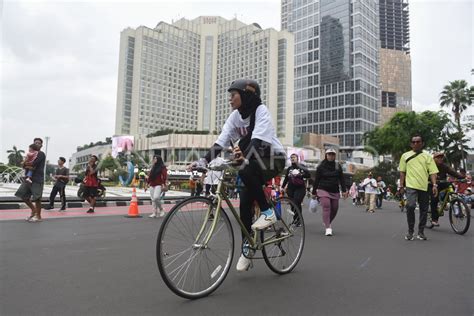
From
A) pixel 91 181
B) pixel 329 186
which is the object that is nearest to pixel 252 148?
pixel 329 186

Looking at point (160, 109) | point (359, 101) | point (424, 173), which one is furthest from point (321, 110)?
point (424, 173)

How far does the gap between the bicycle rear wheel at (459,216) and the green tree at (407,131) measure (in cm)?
3499

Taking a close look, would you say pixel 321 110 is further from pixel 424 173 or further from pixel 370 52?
pixel 424 173

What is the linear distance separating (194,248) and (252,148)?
3.18ft

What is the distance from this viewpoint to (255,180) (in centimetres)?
314

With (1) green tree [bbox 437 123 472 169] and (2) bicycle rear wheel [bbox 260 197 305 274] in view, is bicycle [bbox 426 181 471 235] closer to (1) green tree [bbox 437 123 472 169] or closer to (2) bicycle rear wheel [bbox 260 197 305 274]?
(2) bicycle rear wheel [bbox 260 197 305 274]

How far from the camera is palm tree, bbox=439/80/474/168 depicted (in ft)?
124

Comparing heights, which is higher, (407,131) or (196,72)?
(196,72)

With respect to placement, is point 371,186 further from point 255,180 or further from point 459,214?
point 255,180

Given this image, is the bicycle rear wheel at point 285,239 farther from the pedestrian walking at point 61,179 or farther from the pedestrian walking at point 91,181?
the pedestrian walking at point 61,179

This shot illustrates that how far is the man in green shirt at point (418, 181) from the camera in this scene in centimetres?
612

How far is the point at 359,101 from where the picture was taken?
113250mm

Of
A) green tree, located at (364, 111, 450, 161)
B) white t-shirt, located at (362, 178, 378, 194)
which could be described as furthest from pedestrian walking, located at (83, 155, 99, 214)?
green tree, located at (364, 111, 450, 161)

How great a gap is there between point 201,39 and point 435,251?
517 feet
